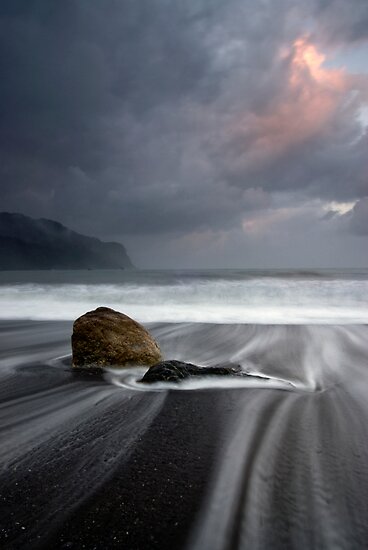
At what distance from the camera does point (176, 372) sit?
3.95m

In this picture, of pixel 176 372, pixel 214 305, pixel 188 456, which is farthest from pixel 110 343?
pixel 214 305

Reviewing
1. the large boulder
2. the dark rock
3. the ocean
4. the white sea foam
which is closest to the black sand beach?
the ocean

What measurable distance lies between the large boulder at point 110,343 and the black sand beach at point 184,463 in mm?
438

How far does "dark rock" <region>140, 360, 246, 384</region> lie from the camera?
153 inches

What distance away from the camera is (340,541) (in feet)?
4.92

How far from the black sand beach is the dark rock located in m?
0.18

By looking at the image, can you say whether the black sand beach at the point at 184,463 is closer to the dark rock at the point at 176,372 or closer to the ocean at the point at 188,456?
the ocean at the point at 188,456

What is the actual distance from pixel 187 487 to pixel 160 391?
5.73 ft

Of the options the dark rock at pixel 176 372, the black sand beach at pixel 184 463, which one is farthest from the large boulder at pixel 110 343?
the dark rock at pixel 176 372

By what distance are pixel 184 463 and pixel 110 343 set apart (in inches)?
114

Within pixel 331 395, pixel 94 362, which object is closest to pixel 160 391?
pixel 94 362

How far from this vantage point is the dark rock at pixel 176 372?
3885mm

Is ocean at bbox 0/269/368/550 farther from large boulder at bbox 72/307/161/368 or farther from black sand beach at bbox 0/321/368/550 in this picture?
large boulder at bbox 72/307/161/368

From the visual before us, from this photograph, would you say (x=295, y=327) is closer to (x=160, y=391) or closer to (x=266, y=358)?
(x=266, y=358)
